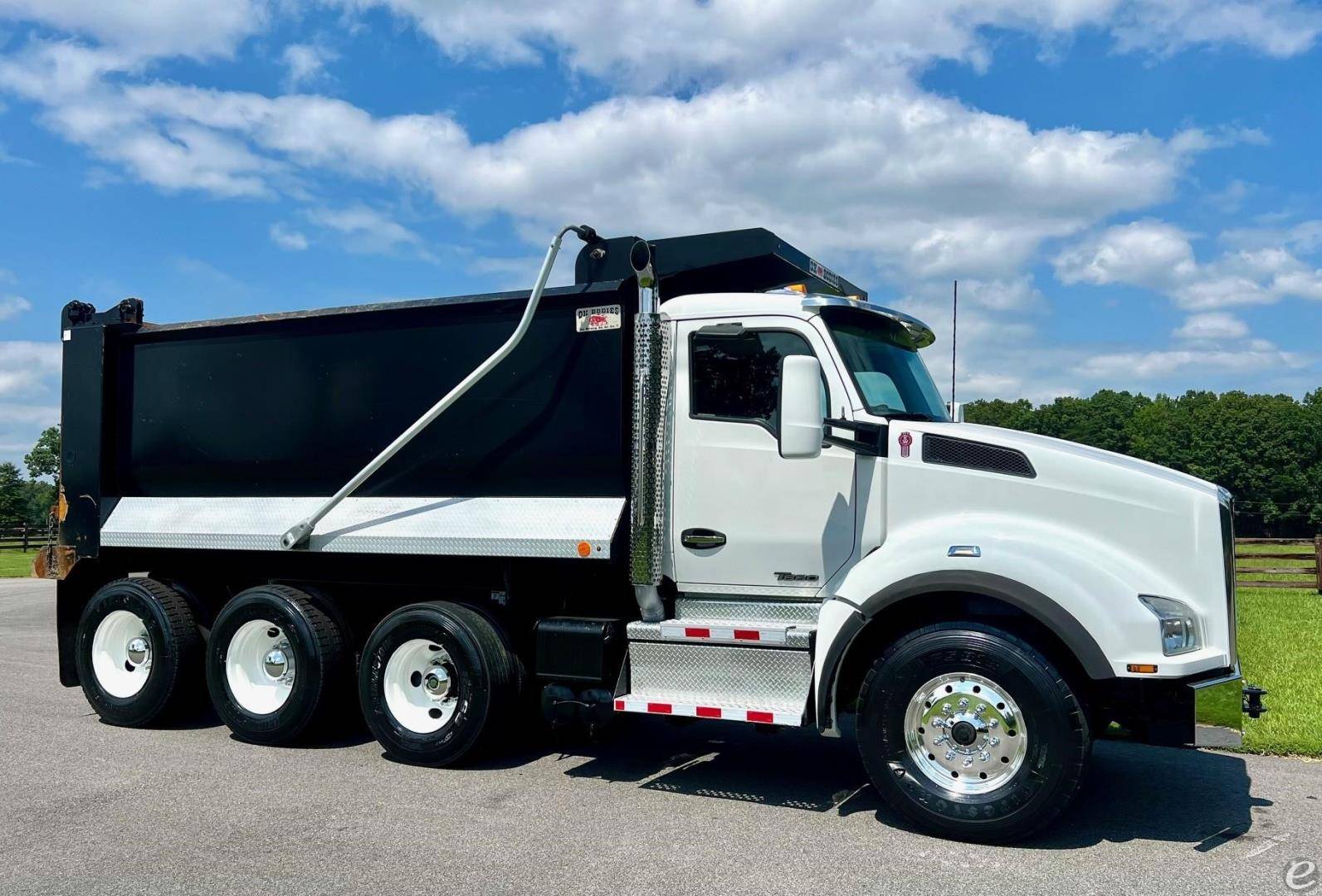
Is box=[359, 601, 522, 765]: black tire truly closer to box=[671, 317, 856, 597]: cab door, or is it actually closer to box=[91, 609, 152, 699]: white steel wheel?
box=[671, 317, 856, 597]: cab door

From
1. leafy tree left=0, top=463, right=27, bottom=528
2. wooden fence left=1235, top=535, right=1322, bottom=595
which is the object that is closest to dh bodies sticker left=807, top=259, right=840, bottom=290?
wooden fence left=1235, top=535, right=1322, bottom=595

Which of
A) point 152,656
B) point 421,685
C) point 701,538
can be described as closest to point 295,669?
point 421,685

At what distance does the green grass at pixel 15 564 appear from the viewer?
101 ft

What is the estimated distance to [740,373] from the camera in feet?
21.5

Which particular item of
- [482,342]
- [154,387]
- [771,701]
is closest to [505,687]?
[771,701]

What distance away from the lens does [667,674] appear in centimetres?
650

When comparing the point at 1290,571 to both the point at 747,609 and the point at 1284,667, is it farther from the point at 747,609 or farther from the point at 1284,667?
the point at 747,609

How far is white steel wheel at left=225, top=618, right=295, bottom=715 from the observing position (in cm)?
779

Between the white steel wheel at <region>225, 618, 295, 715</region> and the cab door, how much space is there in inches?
121

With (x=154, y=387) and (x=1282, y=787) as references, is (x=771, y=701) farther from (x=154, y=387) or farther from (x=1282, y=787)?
(x=154, y=387)

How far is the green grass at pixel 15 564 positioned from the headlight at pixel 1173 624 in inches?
930

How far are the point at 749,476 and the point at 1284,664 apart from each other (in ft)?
25.0

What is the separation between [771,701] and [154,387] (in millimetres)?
5408

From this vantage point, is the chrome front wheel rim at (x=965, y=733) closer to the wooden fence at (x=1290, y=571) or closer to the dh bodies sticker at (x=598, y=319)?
the dh bodies sticker at (x=598, y=319)
